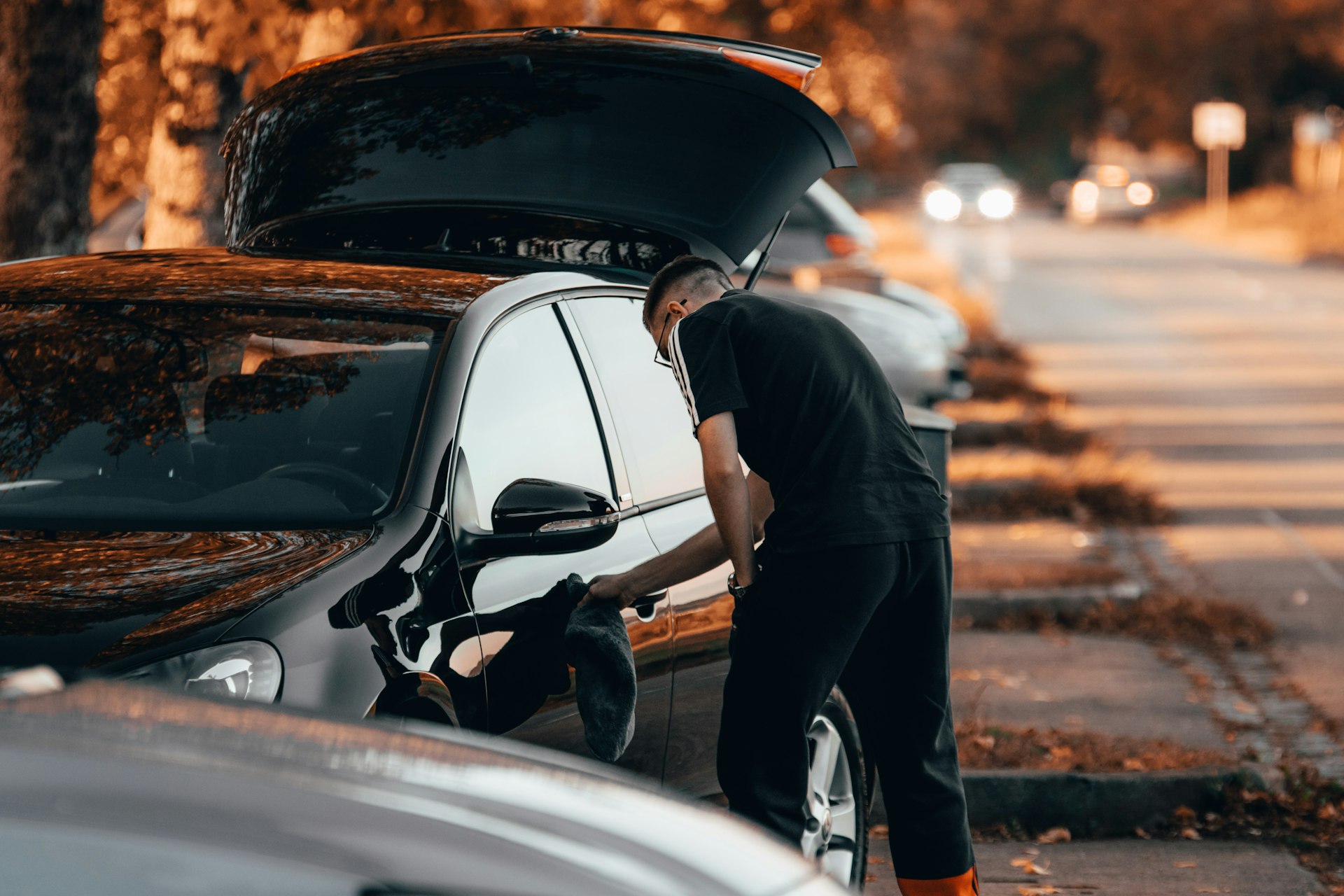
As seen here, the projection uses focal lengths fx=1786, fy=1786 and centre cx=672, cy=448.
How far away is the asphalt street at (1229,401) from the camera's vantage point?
30.4 ft

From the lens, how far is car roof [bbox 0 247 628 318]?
3961 millimetres

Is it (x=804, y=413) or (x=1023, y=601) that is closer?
(x=804, y=413)

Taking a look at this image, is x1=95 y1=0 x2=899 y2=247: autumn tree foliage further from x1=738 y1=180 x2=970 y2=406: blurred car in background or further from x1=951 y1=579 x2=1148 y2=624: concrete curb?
x1=951 y1=579 x2=1148 y2=624: concrete curb

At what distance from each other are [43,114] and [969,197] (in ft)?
161

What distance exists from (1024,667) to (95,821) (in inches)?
244

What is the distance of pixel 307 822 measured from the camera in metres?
1.70

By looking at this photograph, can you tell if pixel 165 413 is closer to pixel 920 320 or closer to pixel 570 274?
pixel 570 274

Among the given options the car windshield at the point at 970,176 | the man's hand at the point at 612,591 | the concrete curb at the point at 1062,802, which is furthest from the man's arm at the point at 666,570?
the car windshield at the point at 970,176

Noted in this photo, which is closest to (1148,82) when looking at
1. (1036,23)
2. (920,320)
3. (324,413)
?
(1036,23)

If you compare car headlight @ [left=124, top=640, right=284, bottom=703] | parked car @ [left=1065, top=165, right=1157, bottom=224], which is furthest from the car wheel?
parked car @ [left=1065, top=165, right=1157, bottom=224]

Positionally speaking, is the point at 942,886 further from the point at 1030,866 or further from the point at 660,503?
the point at 1030,866

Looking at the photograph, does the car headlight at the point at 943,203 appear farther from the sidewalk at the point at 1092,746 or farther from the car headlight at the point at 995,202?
the sidewalk at the point at 1092,746

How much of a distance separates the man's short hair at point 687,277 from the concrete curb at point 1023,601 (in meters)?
4.80

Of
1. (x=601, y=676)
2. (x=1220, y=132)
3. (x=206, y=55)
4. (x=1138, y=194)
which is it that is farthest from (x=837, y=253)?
(x=1138, y=194)
